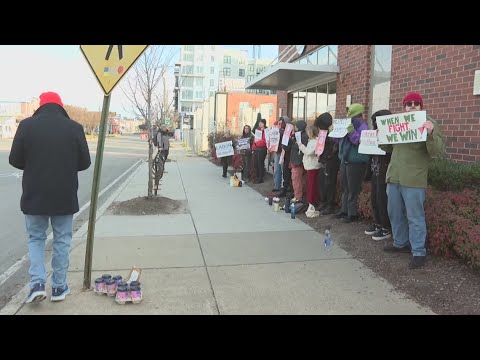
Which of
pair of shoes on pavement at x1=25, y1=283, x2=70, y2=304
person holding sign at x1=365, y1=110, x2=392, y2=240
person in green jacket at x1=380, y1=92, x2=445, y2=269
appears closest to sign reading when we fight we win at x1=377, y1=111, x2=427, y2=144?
person in green jacket at x1=380, y1=92, x2=445, y2=269

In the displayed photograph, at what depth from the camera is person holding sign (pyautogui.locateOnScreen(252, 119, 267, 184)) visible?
38.7 ft

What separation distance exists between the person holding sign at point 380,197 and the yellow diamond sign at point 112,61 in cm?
326

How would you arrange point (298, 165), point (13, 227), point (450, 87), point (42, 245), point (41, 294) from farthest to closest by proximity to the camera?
point (298, 165) → point (13, 227) → point (450, 87) → point (42, 245) → point (41, 294)

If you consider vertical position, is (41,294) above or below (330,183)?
below

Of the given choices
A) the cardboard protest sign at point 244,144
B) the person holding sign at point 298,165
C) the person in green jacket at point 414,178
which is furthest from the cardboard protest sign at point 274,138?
the person in green jacket at point 414,178

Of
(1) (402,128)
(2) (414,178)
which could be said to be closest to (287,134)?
(1) (402,128)

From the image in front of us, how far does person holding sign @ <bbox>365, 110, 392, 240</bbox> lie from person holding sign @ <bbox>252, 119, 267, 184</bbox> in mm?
5712

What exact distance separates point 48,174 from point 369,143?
4.16 meters

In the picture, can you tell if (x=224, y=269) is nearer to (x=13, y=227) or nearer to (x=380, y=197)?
(x=380, y=197)

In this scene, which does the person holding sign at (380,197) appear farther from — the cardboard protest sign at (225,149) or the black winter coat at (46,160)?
the cardboard protest sign at (225,149)

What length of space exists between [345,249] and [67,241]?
344 centimetres

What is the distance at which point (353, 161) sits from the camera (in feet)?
22.3

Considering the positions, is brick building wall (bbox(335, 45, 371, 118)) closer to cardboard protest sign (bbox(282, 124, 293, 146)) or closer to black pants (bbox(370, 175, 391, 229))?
cardboard protest sign (bbox(282, 124, 293, 146))

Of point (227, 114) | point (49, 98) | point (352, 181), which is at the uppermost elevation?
point (227, 114)
